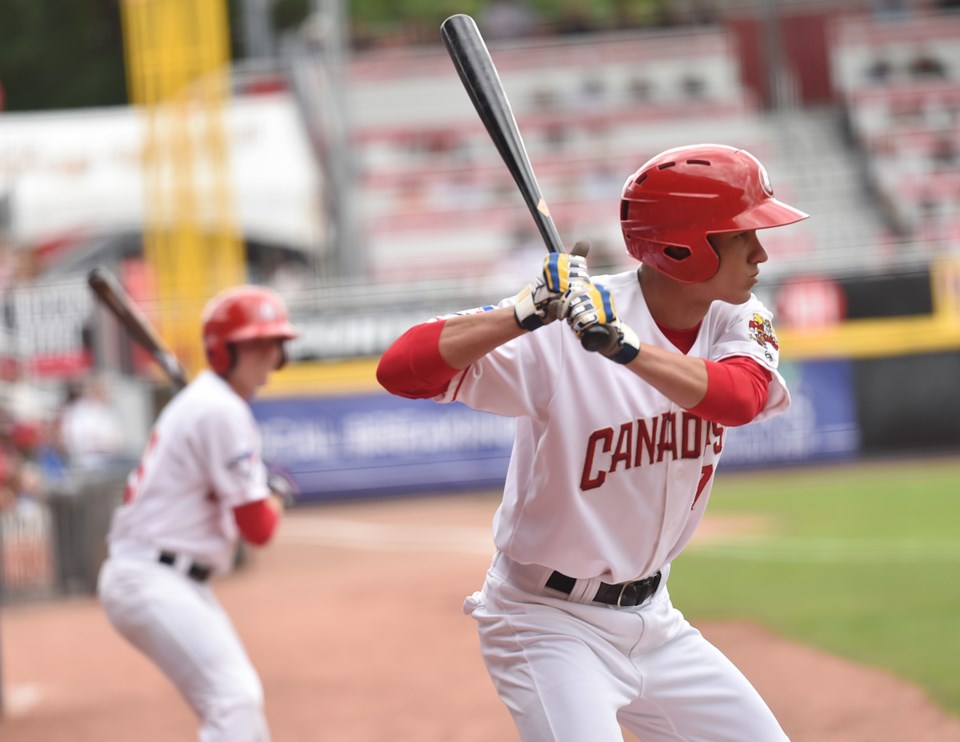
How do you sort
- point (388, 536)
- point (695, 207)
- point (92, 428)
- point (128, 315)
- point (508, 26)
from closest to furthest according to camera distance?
1. point (695, 207)
2. point (128, 315)
3. point (388, 536)
4. point (92, 428)
5. point (508, 26)

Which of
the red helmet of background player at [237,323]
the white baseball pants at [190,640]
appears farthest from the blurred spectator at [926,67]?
the white baseball pants at [190,640]

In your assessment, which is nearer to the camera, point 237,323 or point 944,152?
point 237,323

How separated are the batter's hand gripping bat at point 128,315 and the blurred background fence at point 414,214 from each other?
5.00 m

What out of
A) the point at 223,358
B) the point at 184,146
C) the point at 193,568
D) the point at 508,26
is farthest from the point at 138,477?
the point at 508,26

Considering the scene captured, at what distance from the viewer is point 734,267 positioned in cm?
314

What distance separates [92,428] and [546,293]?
1409cm

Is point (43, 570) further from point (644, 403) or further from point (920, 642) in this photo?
point (644, 403)

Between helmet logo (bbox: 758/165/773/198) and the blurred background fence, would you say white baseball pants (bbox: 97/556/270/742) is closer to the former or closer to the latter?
helmet logo (bbox: 758/165/773/198)

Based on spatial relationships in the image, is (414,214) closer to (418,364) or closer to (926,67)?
(926,67)

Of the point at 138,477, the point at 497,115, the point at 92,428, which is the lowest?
the point at 92,428

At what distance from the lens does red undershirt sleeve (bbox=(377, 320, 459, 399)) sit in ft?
9.43

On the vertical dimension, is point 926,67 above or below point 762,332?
above

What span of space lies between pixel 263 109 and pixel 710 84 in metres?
7.90

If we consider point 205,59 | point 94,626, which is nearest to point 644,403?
point 94,626
